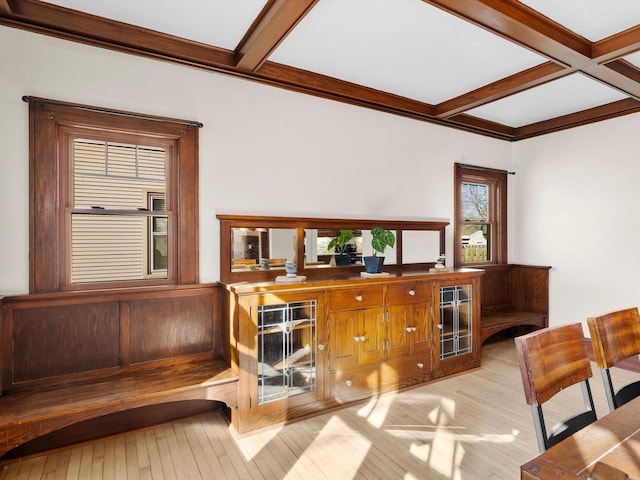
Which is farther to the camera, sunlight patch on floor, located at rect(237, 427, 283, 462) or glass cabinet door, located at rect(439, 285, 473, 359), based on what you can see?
glass cabinet door, located at rect(439, 285, 473, 359)

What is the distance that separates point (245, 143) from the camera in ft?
9.84

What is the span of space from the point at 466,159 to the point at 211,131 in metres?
3.06

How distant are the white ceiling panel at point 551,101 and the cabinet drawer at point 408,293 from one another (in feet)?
7.19

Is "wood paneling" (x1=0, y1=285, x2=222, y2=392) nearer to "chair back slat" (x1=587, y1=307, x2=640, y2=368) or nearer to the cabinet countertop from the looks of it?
the cabinet countertop

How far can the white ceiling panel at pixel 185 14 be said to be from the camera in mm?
2251

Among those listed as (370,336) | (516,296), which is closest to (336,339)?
(370,336)

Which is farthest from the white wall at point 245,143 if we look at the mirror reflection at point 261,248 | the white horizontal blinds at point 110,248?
the white horizontal blinds at point 110,248

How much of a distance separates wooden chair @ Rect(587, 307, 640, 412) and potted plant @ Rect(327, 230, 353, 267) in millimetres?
2061

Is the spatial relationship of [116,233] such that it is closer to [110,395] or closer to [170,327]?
[170,327]

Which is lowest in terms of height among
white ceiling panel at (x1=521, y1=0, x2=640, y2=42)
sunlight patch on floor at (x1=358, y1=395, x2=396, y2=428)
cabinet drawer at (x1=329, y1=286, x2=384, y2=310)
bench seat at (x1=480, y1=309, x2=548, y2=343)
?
sunlight patch on floor at (x1=358, y1=395, x2=396, y2=428)

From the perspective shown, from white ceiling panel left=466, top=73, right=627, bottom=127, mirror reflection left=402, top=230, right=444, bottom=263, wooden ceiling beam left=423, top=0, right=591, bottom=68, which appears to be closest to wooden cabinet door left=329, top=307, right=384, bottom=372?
mirror reflection left=402, top=230, right=444, bottom=263

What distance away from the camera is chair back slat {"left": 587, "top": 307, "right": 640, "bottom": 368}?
5.43 feet

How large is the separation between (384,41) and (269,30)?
0.86m

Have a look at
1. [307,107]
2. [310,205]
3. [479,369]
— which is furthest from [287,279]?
[479,369]
